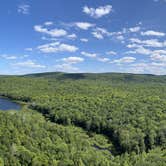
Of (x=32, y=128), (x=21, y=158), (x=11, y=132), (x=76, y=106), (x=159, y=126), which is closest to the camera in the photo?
(x=21, y=158)

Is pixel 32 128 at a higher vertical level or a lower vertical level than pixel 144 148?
higher

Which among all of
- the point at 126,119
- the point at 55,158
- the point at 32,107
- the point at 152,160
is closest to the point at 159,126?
the point at 126,119

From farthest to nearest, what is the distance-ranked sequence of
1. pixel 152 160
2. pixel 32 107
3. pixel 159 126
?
1. pixel 32 107
2. pixel 159 126
3. pixel 152 160

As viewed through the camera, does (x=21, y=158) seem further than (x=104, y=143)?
No

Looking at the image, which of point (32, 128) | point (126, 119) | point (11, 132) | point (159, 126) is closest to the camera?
point (11, 132)

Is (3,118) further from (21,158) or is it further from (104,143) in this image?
(104,143)

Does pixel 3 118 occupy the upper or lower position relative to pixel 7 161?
upper

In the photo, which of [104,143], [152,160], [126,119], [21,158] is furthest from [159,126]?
[21,158]

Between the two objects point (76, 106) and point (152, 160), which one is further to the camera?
point (76, 106)

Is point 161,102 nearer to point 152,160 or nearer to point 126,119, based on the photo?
point 126,119

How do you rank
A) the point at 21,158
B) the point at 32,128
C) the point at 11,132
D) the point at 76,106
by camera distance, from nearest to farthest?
1. the point at 21,158
2. the point at 11,132
3. the point at 32,128
4. the point at 76,106
